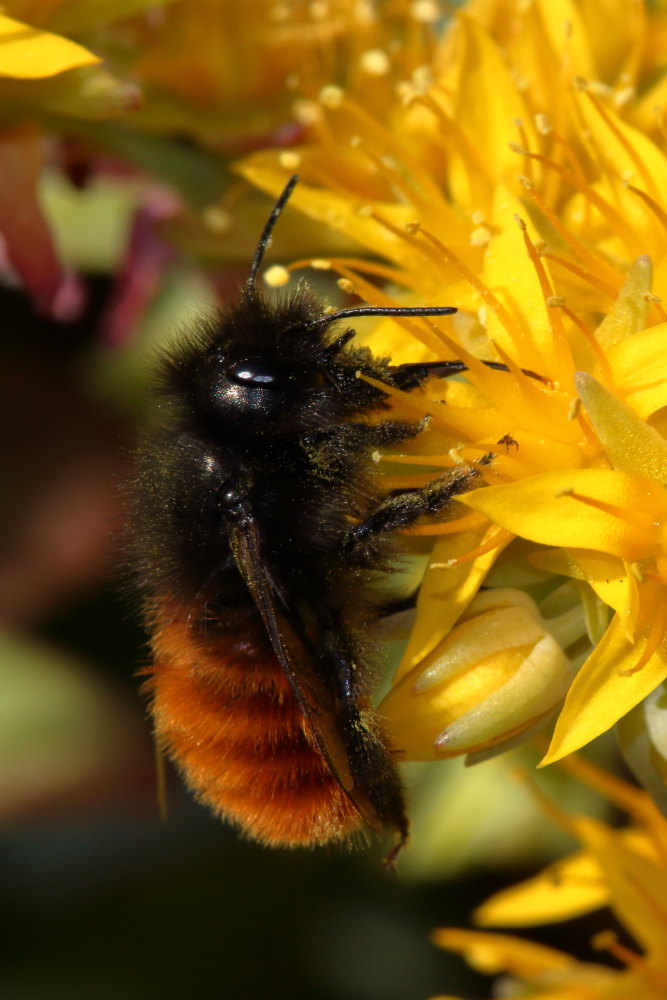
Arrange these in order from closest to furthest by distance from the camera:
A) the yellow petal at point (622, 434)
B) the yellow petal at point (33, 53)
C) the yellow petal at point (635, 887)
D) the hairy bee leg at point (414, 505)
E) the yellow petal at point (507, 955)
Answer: the yellow petal at point (622, 434)
the hairy bee leg at point (414, 505)
the yellow petal at point (33, 53)
the yellow petal at point (635, 887)
the yellow petal at point (507, 955)

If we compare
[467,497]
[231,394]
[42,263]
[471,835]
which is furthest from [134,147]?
[471,835]

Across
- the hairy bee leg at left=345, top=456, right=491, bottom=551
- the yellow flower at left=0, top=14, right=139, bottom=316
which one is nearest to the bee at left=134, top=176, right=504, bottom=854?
the hairy bee leg at left=345, top=456, right=491, bottom=551

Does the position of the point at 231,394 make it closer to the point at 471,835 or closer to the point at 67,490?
the point at 471,835

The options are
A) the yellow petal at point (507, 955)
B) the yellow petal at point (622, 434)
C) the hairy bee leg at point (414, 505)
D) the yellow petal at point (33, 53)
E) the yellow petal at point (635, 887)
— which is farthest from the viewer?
the yellow petal at point (507, 955)

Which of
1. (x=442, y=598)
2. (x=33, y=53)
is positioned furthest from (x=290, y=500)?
(x=33, y=53)

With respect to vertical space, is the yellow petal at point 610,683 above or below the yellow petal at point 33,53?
below

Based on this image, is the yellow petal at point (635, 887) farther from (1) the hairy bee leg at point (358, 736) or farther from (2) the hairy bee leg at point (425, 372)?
(2) the hairy bee leg at point (425, 372)

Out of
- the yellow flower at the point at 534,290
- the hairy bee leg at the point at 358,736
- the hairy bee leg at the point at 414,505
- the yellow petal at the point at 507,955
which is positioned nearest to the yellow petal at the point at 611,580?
the yellow flower at the point at 534,290

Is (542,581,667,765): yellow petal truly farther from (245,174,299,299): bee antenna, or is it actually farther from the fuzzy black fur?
(245,174,299,299): bee antenna

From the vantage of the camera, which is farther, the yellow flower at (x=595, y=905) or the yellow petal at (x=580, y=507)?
the yellow flower at (x=595, y=905)

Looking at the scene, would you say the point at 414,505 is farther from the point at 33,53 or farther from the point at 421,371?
the point at 33,53
